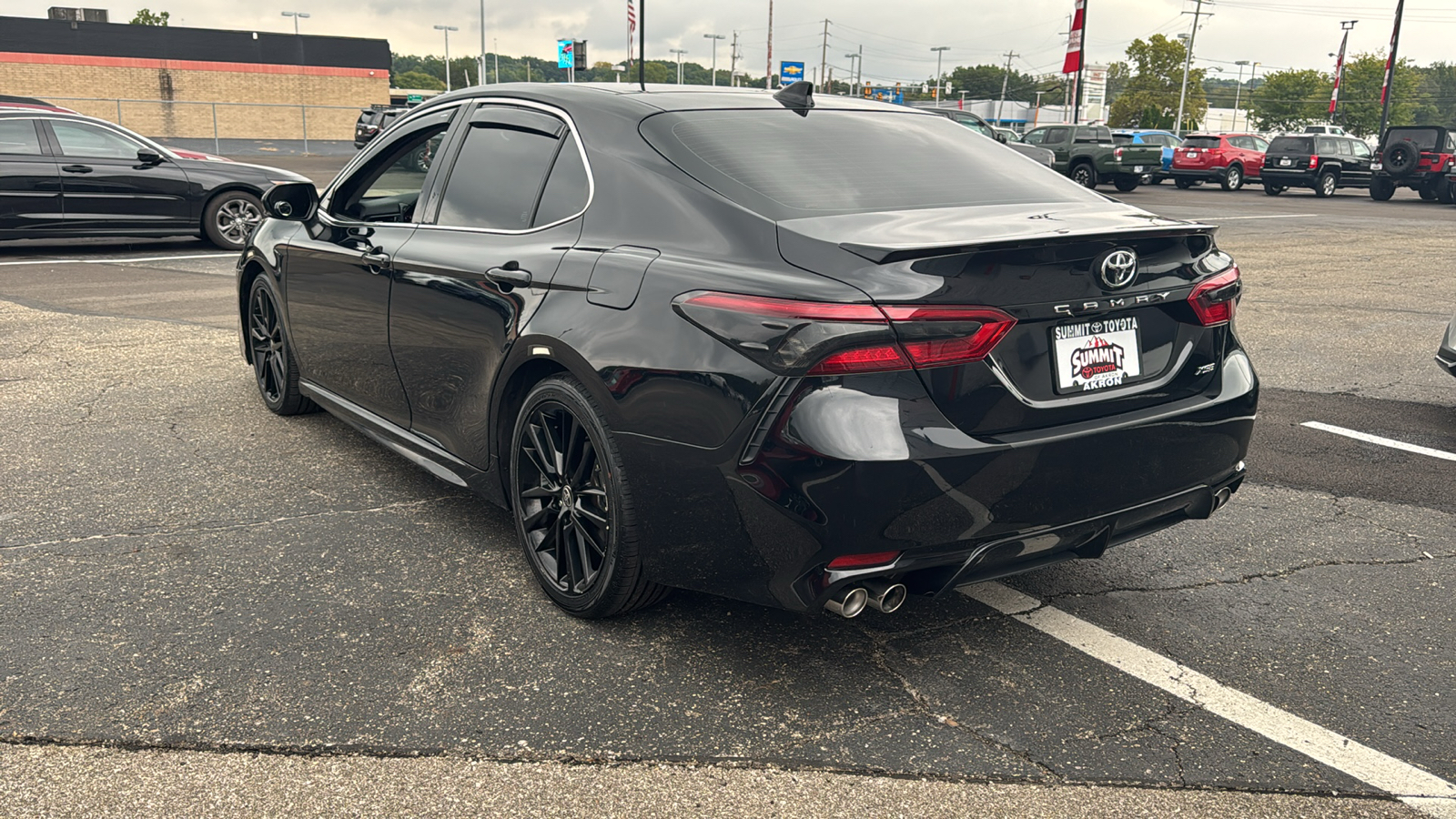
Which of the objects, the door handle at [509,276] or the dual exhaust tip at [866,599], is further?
the door handle at [509,276]

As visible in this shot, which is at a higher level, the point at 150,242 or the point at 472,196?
the point at 472,196

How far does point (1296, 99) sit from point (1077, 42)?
9403 cm

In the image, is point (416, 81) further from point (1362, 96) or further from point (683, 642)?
point (683, 642)

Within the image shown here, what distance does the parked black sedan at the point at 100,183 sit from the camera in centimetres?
1206

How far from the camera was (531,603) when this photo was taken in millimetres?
3643

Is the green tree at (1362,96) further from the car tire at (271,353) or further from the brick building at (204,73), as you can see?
the car tire at (271,353)

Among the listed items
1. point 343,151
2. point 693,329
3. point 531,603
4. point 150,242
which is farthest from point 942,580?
point 343,151

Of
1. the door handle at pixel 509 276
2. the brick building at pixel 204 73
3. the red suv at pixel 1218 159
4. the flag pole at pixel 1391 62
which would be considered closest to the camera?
the door handle at pixel 509 276

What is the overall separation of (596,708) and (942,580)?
0.95 meters

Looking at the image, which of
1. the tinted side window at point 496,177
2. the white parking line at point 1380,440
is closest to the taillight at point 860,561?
the tinted side window at point 496,177

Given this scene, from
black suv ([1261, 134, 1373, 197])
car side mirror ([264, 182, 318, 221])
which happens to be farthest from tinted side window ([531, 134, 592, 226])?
Answer: black suv ([1261, 134, 1373, 197])

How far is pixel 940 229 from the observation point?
2.97 meters

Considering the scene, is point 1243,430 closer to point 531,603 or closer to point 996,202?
point 996,202

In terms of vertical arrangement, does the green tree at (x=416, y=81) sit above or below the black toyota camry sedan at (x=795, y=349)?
above
